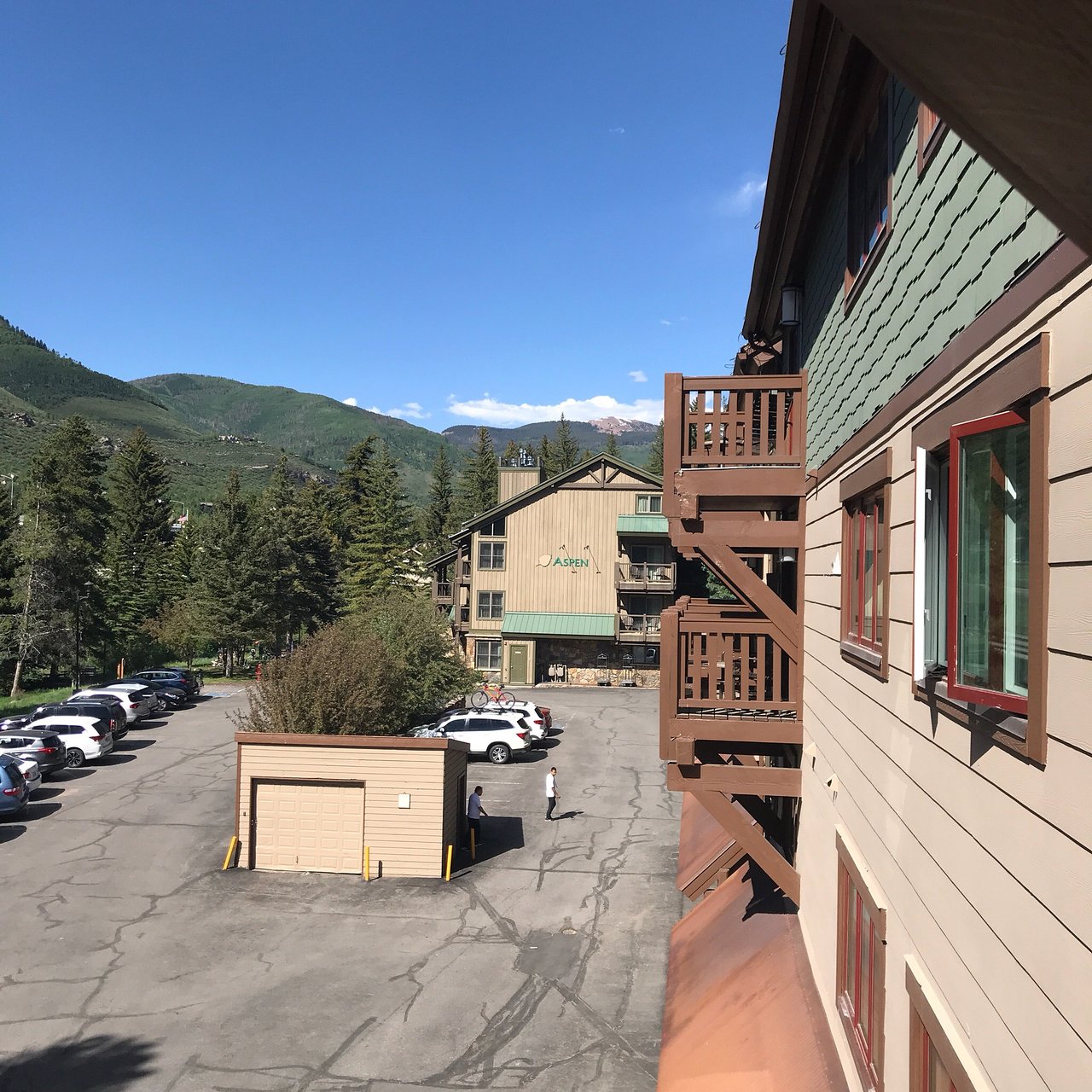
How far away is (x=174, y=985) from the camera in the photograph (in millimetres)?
12141

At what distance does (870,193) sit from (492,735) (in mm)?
23422

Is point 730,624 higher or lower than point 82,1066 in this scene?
higher

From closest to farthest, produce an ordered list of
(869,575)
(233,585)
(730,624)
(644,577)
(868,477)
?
(868,477) → (869,575) → (730,624) → (644,577) → (233,585)

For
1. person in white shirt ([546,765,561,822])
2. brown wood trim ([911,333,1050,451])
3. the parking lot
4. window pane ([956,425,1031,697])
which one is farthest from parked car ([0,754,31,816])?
window pane ([956,425,1031,697])

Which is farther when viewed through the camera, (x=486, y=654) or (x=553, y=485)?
(x=486, y=654)

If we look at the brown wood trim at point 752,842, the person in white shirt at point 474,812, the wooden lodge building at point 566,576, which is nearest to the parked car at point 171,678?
the wooden lodge building at point 566,576

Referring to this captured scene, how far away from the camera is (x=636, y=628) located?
1695 inches

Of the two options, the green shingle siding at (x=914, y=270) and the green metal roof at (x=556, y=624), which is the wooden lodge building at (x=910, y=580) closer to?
the green shingle siding at (x=914, y=270)

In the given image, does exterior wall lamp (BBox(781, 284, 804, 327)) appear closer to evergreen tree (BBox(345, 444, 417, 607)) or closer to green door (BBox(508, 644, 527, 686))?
green door (BBox(508, 644, 527, 686))

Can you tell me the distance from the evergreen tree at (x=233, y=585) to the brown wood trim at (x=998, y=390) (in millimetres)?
48728

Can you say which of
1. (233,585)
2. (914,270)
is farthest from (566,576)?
(914,270)

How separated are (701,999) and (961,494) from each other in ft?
20.8

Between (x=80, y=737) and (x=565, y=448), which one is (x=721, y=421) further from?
(x=565, y=448)

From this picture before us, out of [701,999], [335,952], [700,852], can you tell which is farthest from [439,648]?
[701,999]
